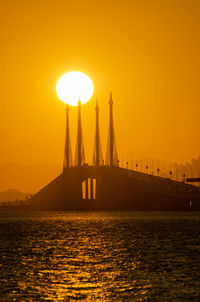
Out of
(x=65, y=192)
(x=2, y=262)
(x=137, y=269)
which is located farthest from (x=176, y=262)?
(x=65, y=192)

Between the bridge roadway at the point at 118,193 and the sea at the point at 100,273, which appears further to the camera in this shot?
the bridge roadway at the point at 118,193

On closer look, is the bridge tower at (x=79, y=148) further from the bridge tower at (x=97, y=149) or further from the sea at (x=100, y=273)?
the sea at (x=100, y=273)

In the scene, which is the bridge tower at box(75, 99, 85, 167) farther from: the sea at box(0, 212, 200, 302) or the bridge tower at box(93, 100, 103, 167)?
the sea at box(0, 212, 200, 302)

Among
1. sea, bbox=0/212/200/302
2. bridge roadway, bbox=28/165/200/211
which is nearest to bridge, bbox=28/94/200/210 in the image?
bridge roadway, bbox=28/165/200/211

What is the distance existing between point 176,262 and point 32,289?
15.2 metres

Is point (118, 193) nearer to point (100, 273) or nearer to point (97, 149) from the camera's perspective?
point (97, 149)

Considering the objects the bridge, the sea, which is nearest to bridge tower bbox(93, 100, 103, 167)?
the bridge

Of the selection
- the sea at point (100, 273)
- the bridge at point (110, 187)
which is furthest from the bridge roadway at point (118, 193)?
the sea at point (100, 273)

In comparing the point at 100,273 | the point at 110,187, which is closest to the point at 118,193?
the point at 110,187

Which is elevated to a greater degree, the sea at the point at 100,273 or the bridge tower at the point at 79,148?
the bridge tower at the point at 79,148

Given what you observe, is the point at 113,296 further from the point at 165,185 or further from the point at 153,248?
the point at 165,185

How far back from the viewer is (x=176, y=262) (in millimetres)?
44281

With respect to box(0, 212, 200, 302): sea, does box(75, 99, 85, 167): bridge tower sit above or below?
above

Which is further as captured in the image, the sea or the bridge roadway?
the bridge roadway
